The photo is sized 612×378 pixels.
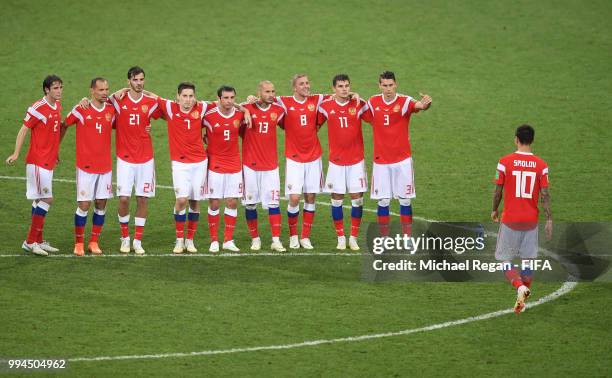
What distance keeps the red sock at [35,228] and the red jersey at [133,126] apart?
4.60ft

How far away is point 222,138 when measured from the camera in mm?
16125

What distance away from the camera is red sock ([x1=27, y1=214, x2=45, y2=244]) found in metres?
16.0

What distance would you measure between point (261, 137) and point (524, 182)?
4.38 meters

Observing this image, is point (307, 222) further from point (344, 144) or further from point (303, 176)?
point (344, 144)

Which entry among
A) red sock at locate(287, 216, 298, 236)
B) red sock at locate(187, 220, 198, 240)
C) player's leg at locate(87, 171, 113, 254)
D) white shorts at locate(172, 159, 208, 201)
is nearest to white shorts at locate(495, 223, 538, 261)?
red sock at locate(287, 216, 298, 236)

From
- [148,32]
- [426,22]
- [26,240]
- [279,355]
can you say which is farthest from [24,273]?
[426,22]

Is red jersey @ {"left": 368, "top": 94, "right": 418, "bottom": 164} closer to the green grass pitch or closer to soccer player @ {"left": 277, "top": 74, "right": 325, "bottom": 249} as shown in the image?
soccer player @ {"left": 277, "top": 74, "right": 325, "bottom": 249}

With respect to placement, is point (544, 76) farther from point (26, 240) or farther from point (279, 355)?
point (279, 355)

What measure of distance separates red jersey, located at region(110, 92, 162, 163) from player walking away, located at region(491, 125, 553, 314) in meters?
5.22

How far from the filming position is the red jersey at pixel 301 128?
16.3m

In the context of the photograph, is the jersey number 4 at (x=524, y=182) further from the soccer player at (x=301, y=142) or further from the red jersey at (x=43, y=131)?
the red jersey at (x=43, y=131)

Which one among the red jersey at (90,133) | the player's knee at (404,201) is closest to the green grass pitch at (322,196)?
the player's knee at (404,201)

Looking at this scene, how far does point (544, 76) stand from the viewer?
26625 millimetres

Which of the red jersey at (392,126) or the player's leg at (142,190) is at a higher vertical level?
the red jersey at (392,126)
